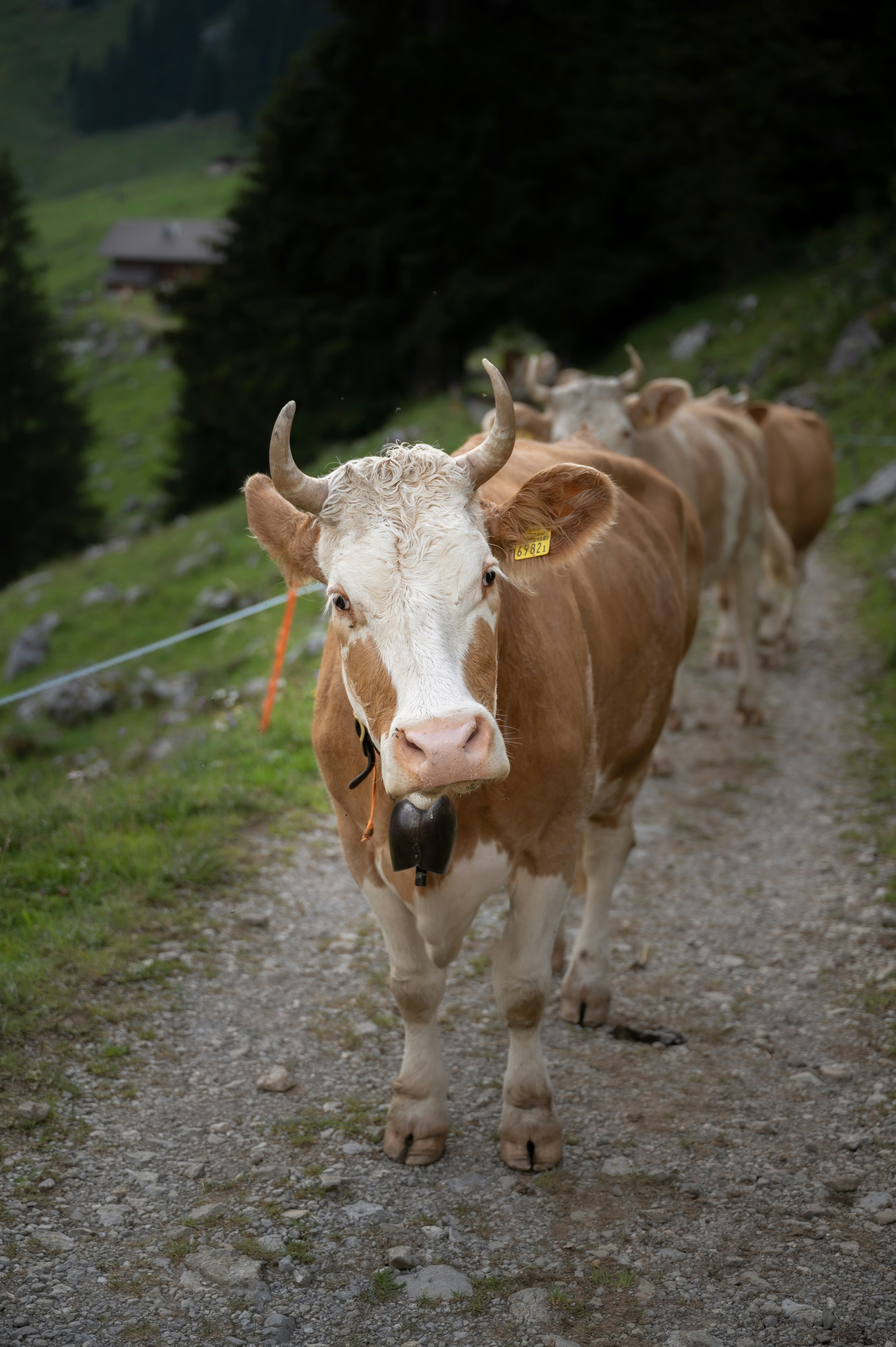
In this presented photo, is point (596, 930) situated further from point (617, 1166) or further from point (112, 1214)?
point (112, 1214)

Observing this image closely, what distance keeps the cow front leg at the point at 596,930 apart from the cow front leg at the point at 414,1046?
3.11 feet

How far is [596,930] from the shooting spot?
4.52m

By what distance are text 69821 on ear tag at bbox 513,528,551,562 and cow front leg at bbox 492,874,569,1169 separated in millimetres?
1049

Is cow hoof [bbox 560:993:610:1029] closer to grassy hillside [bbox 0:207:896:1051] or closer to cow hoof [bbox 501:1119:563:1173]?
cow hoof [bbox 501:1119:563:1173]

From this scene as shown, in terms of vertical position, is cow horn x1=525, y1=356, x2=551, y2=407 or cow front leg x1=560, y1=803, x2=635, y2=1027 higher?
cow horn x1=525, y1=356, x2=551, y2=407

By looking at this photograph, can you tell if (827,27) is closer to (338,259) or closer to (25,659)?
(338,259)

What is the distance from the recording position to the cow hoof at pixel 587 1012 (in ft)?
14.6

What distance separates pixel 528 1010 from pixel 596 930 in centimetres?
108

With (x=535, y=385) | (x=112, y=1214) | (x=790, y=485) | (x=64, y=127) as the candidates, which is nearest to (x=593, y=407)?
(x=535, y=385)

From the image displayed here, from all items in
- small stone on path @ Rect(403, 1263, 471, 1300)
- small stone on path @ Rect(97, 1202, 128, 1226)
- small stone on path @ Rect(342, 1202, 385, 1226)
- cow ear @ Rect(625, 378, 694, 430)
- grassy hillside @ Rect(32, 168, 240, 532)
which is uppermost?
cow ear @ Rect(625, 378, 694, 430)

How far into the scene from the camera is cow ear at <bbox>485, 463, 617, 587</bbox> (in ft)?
10.4

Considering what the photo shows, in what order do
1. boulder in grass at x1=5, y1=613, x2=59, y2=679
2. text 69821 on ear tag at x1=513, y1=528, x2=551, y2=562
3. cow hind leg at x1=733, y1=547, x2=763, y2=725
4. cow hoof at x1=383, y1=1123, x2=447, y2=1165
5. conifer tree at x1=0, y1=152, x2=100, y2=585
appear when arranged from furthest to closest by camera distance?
1. conifer tree at x1=0, y1=152, x2=100, y2=585
2. boulder in grass at x1=5, y1=613, x2=59, y2=679
3. cow hind leg at x1=733, y1=547, x2=763, y2=725
4. cow hoof at x1=383, y1=1123, x2=447, y2=1165
5. text 69821 on ear tag at x1=513, y1=528, x2=551, y2=562

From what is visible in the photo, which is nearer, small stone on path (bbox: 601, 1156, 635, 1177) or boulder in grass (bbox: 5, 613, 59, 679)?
small stone on path (bbox: 601, 1156, 635, 1177)

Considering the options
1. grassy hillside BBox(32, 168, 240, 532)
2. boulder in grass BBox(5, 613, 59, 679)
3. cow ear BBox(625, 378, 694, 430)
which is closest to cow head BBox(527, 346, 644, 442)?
cow ear BBox(625, 378, 694, 430)
